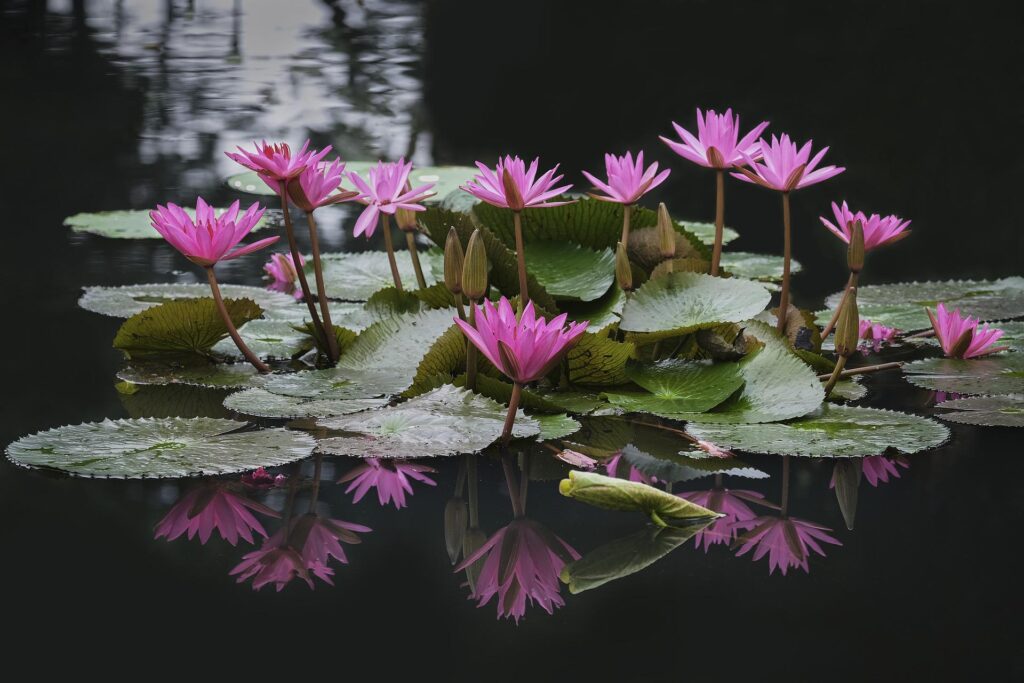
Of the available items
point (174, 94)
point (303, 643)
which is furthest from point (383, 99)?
point (303, 643)

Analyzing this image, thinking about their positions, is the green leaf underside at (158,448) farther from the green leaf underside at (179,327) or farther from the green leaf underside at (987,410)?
the green leaf underside at (987,410)

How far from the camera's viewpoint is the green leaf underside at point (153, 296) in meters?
2.23

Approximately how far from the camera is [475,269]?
143cm

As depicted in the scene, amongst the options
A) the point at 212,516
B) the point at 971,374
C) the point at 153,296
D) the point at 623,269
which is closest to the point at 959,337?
the point at 971,374

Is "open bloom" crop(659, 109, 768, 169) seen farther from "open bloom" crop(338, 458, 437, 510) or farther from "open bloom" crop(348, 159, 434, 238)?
"open bloom" crop(338, 458, 437, 510)

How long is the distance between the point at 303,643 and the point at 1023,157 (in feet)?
12.3

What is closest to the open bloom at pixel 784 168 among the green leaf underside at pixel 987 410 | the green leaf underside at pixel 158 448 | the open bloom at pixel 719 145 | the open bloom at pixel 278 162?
the open bloom at pixel 719 145

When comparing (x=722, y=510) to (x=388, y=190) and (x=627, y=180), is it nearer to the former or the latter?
(x=627, y=180)

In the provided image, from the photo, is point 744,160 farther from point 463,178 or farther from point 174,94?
point 174,94

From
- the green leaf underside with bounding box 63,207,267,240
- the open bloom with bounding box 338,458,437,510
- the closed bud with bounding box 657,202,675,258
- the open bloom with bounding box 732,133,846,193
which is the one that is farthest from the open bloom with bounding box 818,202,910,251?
the green leaf underside with bounding box 63,207,267,240

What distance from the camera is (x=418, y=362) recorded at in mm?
1751

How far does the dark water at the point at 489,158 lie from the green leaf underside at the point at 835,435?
0.11 feet

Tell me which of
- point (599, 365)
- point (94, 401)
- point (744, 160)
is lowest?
point (94, 401)

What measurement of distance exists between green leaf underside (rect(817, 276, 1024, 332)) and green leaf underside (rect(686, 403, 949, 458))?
66 cm
